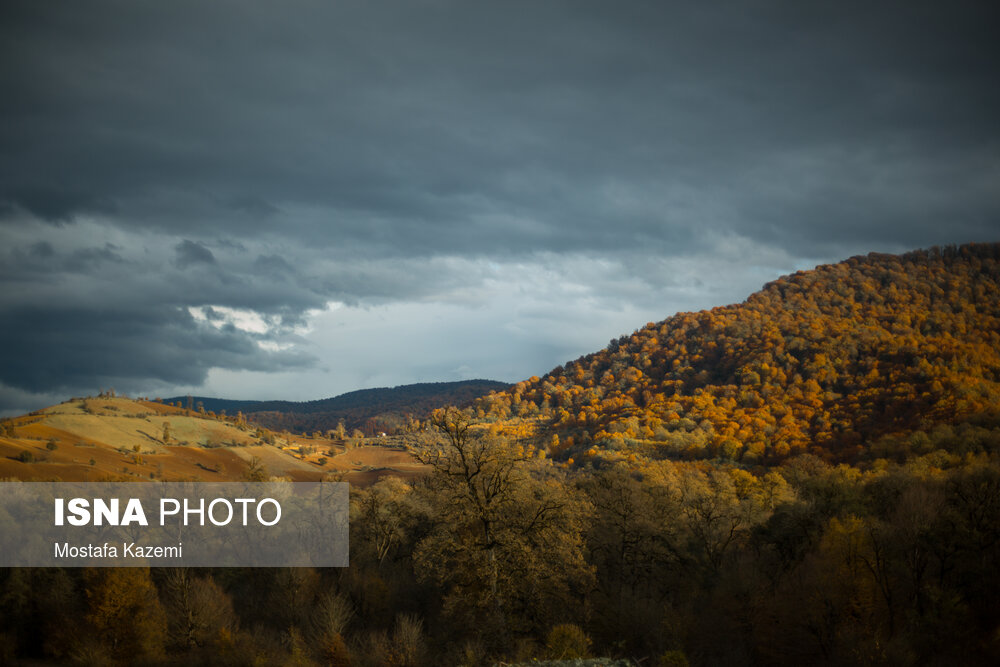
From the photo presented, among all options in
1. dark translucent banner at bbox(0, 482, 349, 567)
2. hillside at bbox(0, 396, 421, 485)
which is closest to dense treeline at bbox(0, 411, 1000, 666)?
dark translucent banner at bbox(0, 482, 349, 567)

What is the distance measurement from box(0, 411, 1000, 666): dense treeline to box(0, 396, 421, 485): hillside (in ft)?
101

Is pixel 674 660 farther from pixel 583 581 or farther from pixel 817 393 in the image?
pixel 817 393

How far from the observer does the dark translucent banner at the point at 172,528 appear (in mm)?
59531

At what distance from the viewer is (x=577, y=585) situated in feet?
139

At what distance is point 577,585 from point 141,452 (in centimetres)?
13246

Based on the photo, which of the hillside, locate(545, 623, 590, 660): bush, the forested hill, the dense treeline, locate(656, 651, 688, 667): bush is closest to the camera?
locate(656, 651, 688, 667): bush

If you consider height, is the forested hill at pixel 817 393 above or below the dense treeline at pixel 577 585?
above

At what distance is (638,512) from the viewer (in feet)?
165

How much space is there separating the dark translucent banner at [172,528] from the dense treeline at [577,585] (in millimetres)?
2552

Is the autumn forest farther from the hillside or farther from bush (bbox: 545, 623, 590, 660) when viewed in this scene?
the hillside

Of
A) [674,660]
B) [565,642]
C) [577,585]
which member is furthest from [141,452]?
[674,660]

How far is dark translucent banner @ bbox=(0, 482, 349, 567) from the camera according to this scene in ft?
195

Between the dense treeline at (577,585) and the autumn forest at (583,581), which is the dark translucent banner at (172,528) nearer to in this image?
the autumn forest at (583,581)

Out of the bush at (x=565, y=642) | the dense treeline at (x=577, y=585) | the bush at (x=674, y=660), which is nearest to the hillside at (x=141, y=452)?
the dense treeline at (x=577, y=585)
